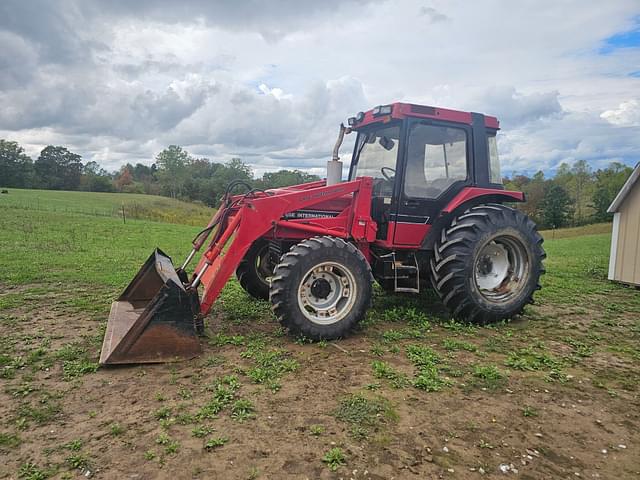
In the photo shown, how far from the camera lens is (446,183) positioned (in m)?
6.38

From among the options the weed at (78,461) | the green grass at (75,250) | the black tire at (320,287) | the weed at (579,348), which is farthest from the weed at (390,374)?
the green grass at (75,250)

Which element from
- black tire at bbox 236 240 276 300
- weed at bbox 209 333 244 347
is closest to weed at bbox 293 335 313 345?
weed at bbox 209 333 244 347

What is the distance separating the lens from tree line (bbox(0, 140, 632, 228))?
5742 cm

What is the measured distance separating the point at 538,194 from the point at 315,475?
64733 mm

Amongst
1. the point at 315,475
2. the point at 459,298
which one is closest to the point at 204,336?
the point at 315,475

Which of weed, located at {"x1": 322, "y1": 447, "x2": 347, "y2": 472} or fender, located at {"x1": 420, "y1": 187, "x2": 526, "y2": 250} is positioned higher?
fender, located at {"x1": 420, "y1": 187, "x2": 526, "y2": 250}

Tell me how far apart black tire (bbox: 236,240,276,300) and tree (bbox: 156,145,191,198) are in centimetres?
6663

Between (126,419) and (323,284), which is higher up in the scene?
(323,284)

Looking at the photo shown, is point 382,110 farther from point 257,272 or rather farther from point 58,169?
point 58,169

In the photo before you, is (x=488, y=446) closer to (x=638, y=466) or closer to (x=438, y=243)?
(x=638, y=466)

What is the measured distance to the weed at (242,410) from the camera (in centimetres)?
349

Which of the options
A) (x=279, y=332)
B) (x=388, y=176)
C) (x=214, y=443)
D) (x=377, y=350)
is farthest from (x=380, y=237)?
(x=214, y=443)

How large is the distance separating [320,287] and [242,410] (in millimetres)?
2028

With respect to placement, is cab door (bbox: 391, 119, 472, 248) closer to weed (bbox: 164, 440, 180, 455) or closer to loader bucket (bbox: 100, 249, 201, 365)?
loader bucket (bbox: 100, 249, 201, 365)
